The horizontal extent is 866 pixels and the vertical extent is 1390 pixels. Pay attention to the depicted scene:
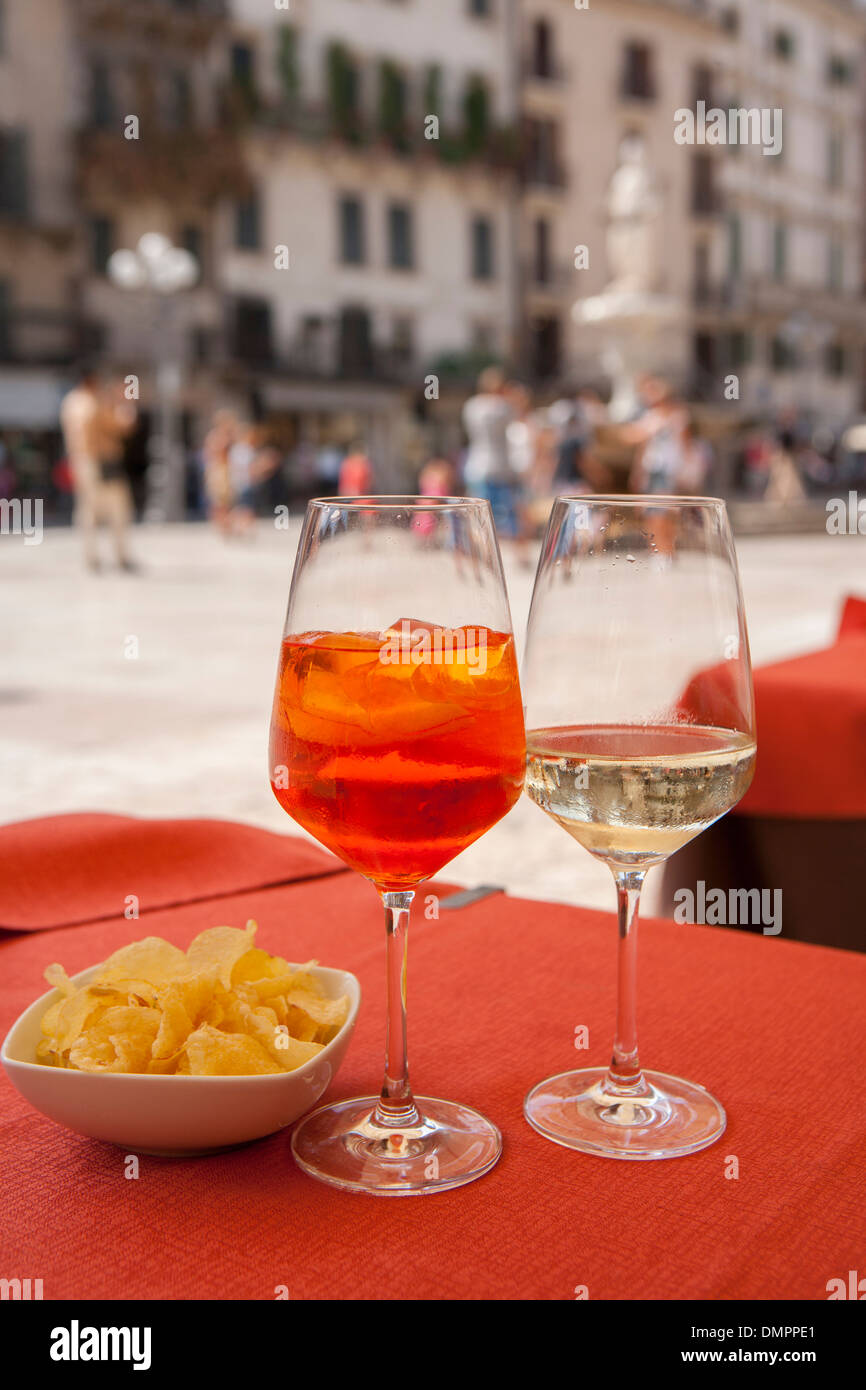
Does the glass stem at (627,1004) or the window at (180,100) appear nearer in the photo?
the glass stem at (627,1004)

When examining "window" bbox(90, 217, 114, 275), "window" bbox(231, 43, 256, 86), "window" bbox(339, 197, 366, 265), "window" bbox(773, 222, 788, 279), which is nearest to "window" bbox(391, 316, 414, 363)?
"window" bbox(339, 197, 366, 265)

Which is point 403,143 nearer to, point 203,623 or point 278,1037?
point 203,623

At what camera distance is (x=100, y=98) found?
1163 inches

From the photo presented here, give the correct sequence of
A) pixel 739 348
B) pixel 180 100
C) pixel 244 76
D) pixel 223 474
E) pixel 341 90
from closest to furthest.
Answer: pixel 223 474, pixel 180 100, pixel 244 76, pixel 341 90, pixel 739 348

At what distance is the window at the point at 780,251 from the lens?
41.1 meters

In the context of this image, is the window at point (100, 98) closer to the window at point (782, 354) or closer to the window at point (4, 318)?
the window at point (4, 318)

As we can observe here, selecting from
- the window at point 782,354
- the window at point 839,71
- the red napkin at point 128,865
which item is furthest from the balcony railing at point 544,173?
the red napkin at point 128,865

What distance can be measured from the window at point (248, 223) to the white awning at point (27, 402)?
5427 millimetres

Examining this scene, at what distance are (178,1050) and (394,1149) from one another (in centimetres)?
14

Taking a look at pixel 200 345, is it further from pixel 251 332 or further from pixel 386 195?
pixel 386 195

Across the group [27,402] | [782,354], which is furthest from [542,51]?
[27,402]

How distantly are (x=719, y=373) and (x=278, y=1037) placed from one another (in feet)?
132

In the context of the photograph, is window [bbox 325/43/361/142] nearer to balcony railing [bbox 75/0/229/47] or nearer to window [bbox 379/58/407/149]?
window [bbox 379/58/407/149]

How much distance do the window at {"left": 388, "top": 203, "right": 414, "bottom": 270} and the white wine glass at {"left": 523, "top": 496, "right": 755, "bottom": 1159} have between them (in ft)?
112
